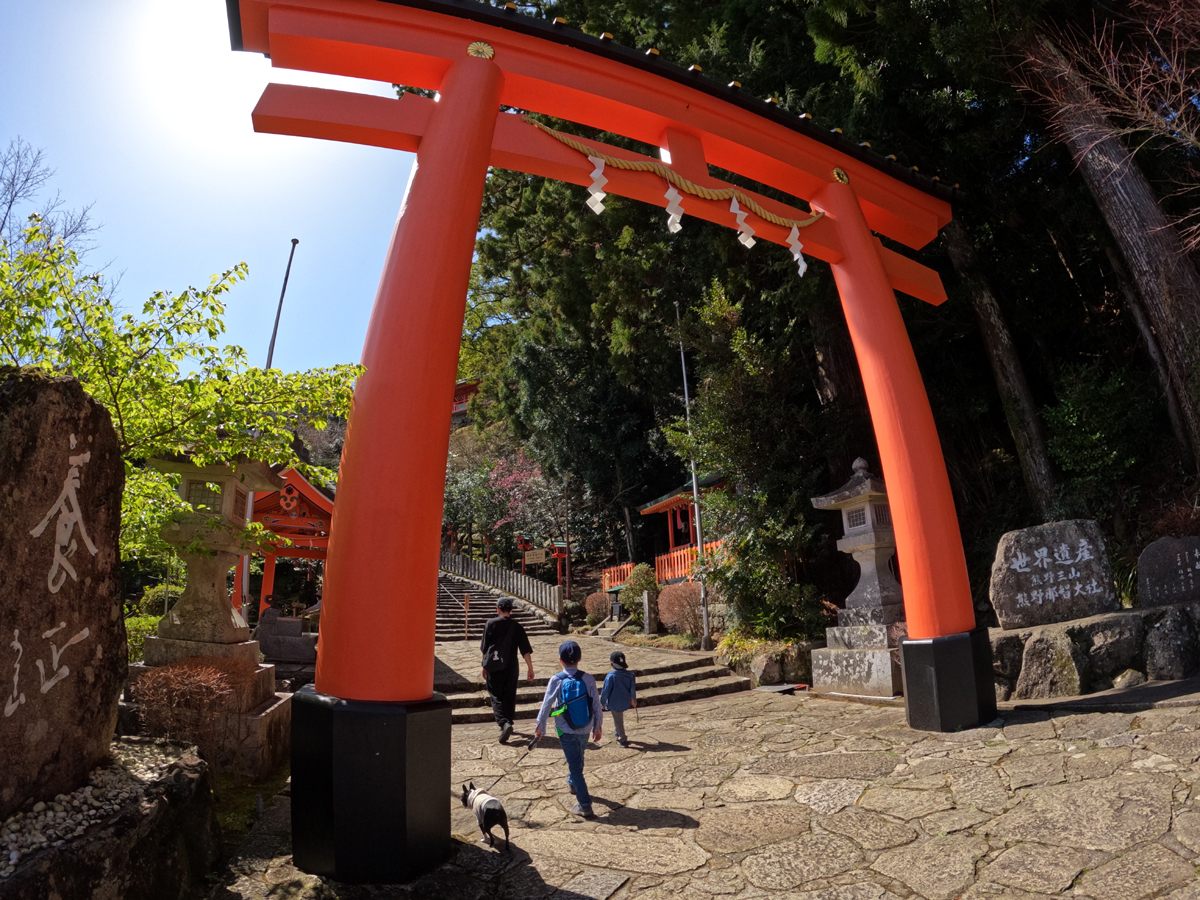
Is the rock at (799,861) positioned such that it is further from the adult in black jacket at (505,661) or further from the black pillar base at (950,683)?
the adult in black jacket at (505,661)

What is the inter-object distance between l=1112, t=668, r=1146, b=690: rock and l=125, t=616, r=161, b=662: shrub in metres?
8.27

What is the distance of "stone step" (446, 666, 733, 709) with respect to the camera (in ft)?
28.3

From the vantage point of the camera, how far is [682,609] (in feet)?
48.3

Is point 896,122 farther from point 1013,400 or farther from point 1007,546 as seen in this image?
point 1007,546

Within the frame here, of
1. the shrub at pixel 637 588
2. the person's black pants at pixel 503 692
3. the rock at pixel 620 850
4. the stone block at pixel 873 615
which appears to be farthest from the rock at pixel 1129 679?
the shrub at pixel 637 588

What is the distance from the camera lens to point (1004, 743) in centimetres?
469

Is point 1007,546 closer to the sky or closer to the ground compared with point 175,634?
closer to the sky

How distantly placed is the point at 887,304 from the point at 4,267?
21.8 feet

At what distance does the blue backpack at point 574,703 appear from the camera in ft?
14.4

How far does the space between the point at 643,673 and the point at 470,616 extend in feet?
31.7

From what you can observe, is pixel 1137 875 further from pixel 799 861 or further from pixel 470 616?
pixel 470 616

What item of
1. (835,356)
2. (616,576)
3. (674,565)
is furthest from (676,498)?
(835,356)

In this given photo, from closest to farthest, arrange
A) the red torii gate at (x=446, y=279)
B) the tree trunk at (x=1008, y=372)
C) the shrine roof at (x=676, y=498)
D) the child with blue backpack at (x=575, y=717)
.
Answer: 1. the red torii gate at (x=446, y=279)
2. the child with blue backpack at (x=575, y=717)
3. the tree trunk at (x=1008, y=372)
4. the shrine roof at (x=676, y=498)

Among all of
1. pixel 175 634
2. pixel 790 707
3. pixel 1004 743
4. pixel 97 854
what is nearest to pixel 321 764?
pixel 97 854
